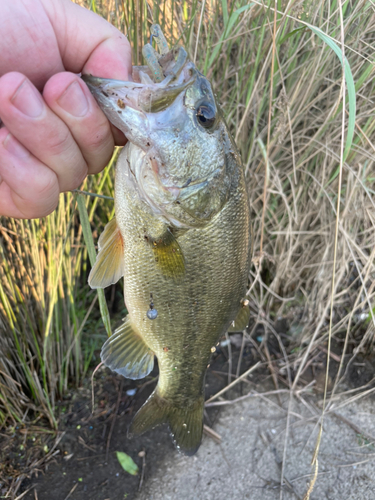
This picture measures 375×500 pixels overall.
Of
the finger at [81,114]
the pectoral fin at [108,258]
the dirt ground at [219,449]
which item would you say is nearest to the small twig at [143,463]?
the dirt ground at [219,449]

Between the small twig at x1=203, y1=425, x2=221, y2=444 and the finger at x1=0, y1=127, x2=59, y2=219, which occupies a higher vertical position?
the finger at x1=0, y1=127, x2=59, y2=219

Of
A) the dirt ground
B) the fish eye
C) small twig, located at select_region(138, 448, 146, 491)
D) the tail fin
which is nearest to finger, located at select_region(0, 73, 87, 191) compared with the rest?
the fish eye

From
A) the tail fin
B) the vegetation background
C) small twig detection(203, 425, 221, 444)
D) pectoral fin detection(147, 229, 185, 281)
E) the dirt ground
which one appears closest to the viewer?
pectoral fin detection(147, 229, 185, 281)

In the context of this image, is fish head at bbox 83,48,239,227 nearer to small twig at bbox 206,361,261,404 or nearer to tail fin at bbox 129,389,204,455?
tail fin at bbox 129,389,204,455

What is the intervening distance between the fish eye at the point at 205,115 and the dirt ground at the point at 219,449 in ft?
5.68

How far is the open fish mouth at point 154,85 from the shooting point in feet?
2.80

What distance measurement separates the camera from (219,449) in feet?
→ 6.49

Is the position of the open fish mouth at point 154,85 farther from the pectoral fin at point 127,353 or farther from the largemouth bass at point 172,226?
the pectoral fin at point 127,353

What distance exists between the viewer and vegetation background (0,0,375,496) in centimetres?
150

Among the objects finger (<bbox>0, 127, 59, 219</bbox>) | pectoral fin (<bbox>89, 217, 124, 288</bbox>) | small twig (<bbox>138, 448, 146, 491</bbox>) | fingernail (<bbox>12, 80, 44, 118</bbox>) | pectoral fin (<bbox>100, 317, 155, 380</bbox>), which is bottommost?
small twig (<bbox>138, 448, 146, 491</bbox>)

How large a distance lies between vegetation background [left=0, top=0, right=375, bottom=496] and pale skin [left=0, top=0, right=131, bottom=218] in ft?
0.99

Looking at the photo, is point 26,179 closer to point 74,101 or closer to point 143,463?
point 74,101

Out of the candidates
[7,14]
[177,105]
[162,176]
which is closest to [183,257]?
[162,176]

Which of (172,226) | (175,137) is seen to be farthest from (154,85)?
(172,226)
